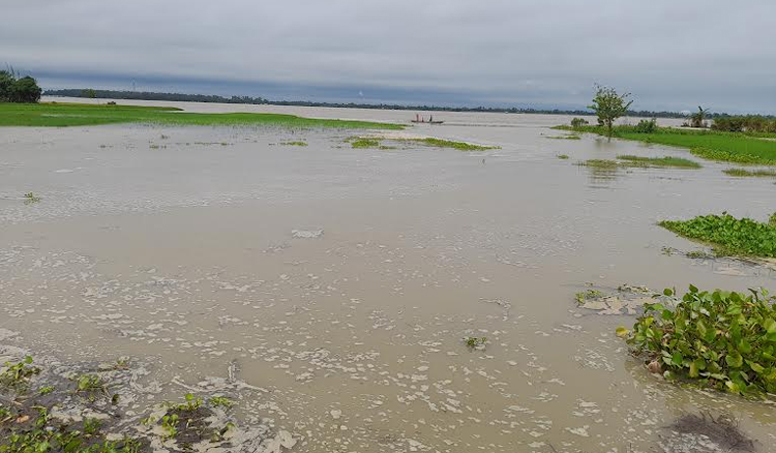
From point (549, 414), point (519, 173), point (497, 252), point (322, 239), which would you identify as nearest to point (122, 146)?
Answer: point (519, 173)

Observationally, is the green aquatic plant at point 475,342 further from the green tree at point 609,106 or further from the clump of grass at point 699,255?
the green tree at point 609,106

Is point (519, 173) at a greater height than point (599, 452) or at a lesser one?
greater

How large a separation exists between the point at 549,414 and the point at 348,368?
2.35 meters

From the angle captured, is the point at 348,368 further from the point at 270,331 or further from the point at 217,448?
the point at 217,448

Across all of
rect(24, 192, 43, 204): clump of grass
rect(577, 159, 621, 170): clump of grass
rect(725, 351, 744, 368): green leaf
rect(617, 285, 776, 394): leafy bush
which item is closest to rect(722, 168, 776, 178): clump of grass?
rect(577, 159, 621, 170): clump of grass

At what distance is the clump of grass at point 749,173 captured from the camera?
28312mm

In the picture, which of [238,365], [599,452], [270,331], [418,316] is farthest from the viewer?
[418,316]

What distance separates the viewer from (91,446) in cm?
464

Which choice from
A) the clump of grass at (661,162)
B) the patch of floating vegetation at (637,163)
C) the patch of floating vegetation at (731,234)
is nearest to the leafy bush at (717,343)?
the patch of floating vegetation at (731,234)

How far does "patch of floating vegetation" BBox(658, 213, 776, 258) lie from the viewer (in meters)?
11.7

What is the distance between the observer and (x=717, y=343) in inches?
249

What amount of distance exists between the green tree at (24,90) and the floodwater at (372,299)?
86.2 m

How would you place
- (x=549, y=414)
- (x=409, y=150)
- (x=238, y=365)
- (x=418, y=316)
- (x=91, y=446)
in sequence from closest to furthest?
(x=91, y=446) → (x=549, y=414) → (x=238, y=365) → (x=418, y=316) → (x=409, y=150)

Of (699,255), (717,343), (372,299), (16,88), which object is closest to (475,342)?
(372,299)
